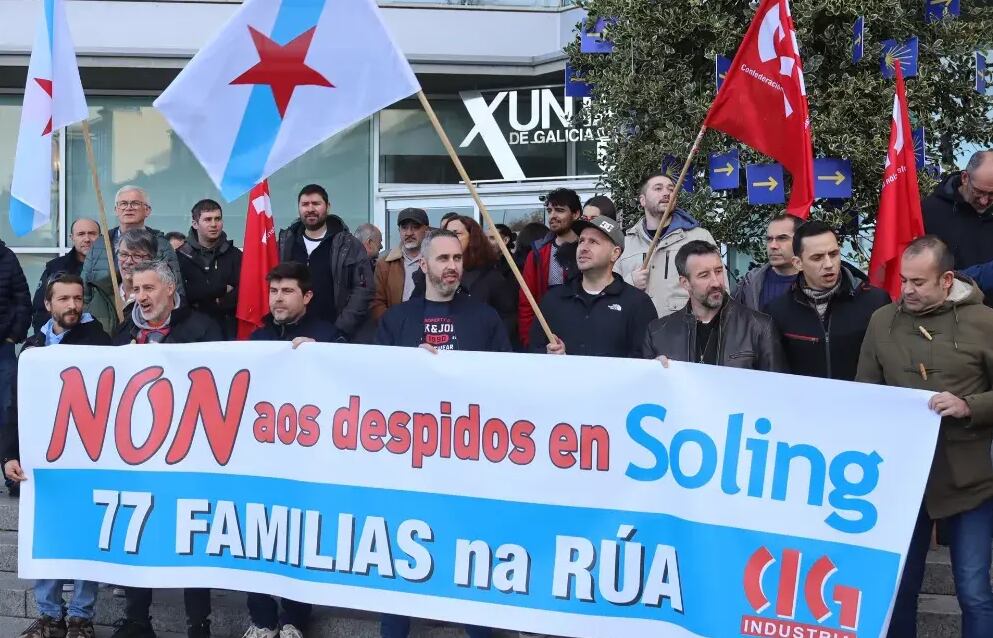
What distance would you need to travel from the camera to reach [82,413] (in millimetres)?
5805

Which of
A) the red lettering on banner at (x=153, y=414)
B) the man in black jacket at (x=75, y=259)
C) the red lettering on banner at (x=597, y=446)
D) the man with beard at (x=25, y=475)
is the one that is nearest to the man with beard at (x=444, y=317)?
the red lettering on banner at (x=597, y=446)

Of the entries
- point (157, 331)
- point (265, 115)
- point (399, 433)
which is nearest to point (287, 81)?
point (265, 115)

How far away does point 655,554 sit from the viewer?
4984 mm

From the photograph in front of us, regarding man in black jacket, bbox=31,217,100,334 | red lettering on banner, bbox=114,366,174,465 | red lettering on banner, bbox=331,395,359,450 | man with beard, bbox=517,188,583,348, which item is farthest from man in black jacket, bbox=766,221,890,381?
man in black jacket, bbox=31,217,100,334

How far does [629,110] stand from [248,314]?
9.78 ft

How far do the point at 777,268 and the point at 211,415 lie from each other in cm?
295

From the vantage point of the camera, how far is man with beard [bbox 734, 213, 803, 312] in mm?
6391

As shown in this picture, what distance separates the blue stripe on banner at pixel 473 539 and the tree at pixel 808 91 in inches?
151

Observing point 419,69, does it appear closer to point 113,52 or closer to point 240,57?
point 113,52

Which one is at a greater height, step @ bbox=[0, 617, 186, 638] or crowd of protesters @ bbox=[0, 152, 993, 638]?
crowd of protesters @ bbox=[0, 152, 993, 638]

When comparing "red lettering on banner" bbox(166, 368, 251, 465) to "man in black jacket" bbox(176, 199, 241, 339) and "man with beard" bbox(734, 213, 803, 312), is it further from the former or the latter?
"man with beard" bbox(734, 213, 803, 312)

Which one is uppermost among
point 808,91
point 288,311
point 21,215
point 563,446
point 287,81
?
point 808,91

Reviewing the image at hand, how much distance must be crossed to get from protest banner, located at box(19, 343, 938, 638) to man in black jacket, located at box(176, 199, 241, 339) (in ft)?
7.06

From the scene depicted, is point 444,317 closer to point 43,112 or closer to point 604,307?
point 604,307
